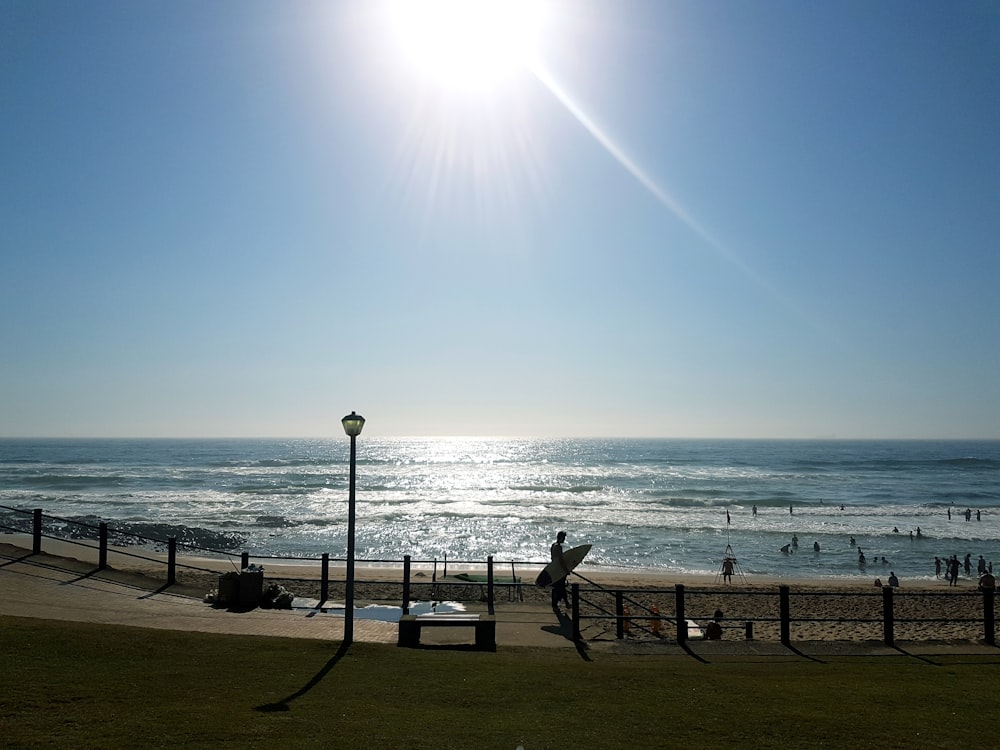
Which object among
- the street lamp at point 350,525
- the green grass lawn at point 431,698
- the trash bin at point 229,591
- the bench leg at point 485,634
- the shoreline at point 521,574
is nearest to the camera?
the green grass lawn at point 431,698

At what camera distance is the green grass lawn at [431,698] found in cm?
639

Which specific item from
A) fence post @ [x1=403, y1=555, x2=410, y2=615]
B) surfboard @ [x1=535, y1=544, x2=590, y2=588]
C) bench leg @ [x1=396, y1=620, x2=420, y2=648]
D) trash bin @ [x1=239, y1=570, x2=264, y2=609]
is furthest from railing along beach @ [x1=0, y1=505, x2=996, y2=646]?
bench leg @ [x1=396, y1=620, x2=420, y2=648]

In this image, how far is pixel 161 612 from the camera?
45.0 ft

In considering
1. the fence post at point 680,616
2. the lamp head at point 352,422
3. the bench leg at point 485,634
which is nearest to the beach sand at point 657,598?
the fence post at point 680,616

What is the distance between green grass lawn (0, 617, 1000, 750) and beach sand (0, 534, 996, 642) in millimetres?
Result: 4475

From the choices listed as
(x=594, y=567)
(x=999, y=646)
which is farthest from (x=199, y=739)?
(x=594, y=567)

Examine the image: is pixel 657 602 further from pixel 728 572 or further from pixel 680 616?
pixel 680 616

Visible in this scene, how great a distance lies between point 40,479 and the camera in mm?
76750

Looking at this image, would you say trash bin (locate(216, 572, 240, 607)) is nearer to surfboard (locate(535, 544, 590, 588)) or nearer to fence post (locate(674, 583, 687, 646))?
surfboard (locate(535, 544, 590, 588))

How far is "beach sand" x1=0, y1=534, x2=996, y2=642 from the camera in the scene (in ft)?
54.6

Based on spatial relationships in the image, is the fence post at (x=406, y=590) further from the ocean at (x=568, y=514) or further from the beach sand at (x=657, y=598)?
the ocean at (x=568, y=514)

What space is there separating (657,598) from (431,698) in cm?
1753

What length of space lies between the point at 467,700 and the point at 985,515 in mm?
66951

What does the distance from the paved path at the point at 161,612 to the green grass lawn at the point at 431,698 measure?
5.40 ft
